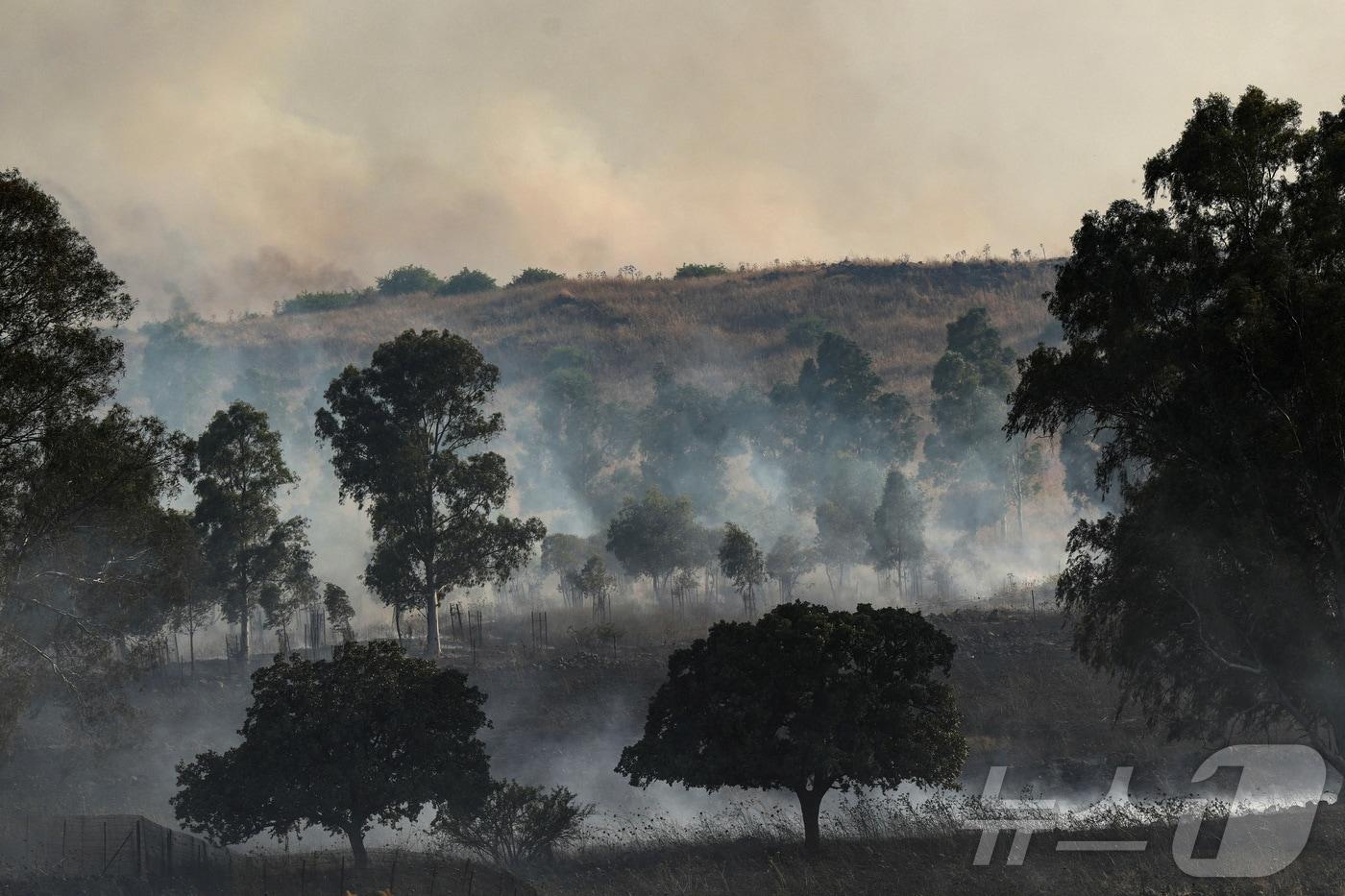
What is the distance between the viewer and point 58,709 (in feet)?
178

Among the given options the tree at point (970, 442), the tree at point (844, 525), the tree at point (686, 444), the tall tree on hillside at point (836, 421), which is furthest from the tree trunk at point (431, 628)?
the tree at point (970, 442)

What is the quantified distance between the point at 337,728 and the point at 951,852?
55.4 feet

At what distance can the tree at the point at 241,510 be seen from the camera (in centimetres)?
5969

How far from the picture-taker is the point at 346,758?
34188 millimetres

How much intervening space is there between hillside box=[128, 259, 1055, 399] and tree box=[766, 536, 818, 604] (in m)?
72.5

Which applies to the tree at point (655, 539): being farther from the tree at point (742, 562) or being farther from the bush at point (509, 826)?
the bush at point (509, 826)

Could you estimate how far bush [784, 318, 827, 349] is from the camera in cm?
17038

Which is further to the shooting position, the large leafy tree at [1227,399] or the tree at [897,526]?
the tree at [897,526]

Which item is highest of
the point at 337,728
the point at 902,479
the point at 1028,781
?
the point at 902,479

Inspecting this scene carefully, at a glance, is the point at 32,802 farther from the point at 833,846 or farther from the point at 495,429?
the point at 833,846

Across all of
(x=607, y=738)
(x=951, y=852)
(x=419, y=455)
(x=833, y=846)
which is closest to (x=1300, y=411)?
(x=951, y=852)

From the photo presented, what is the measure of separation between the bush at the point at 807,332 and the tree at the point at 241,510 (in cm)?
11502

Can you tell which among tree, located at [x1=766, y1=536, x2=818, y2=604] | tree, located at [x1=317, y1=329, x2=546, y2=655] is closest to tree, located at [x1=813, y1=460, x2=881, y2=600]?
tree, located at [x1=766, y1=536, x2=818, y2=604]

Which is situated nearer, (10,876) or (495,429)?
(10,876)
